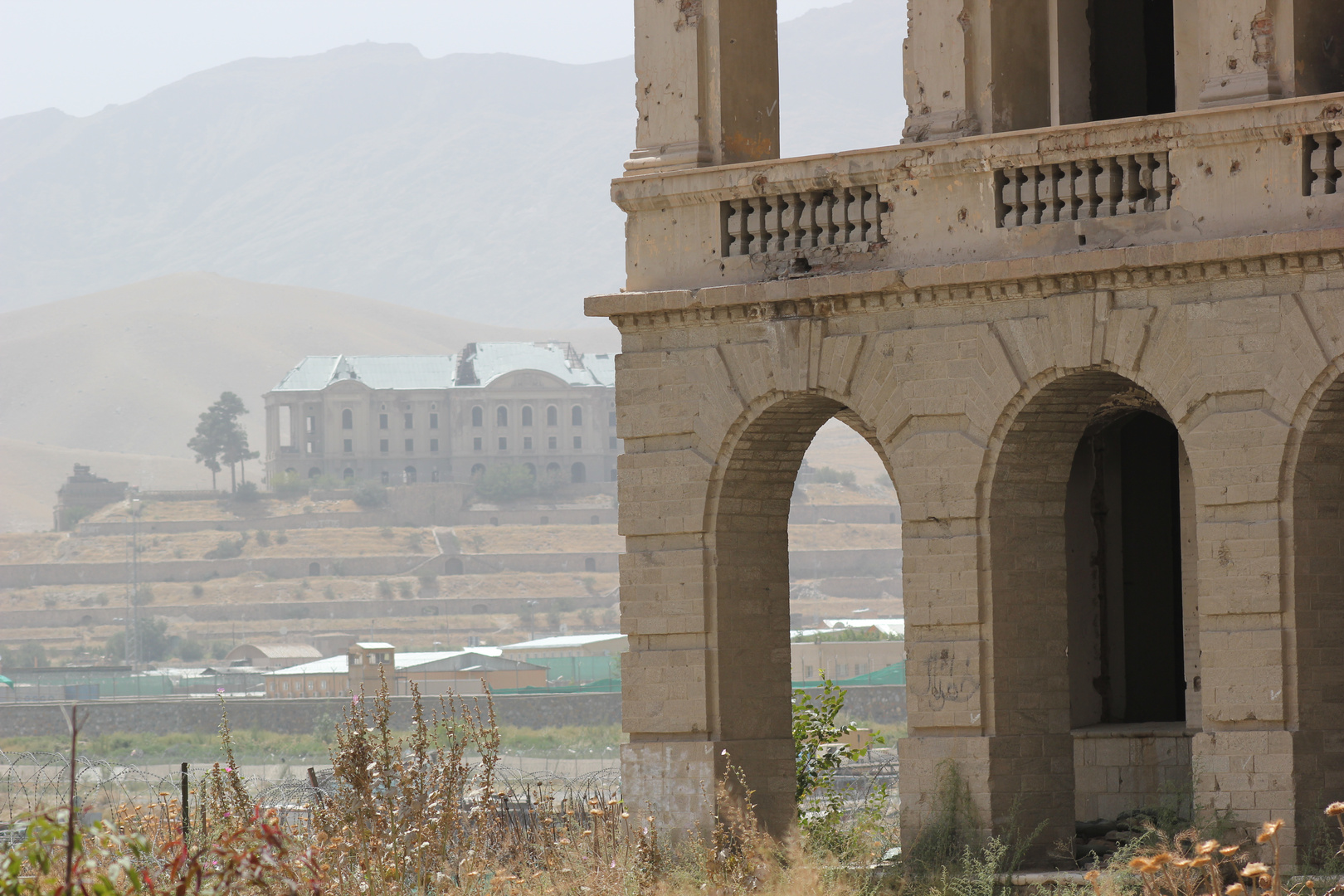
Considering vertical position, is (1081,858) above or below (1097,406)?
below

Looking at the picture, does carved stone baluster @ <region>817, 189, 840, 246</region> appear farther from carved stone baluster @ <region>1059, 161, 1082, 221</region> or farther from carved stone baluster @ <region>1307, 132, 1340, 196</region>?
carved stone baluster @ <region>1307, 132, 1340, 196</region>

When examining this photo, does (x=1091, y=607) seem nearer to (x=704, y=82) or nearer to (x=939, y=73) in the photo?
(x=939, y=73)

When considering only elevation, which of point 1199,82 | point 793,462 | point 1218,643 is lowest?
point 1218,643

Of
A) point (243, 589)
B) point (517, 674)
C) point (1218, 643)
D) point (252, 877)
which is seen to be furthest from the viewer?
point (243, 589)

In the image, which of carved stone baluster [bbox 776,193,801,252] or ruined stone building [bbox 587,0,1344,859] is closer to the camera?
ruined stone building [bbox 587,0,1344,859]

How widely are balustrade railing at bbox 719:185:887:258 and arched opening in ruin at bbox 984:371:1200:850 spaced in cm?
202

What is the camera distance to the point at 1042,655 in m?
15.5

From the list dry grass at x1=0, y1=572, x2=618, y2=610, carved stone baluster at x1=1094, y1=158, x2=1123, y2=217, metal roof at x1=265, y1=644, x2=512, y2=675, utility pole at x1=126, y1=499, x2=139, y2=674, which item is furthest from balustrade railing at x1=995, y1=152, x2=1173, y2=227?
dry grass at x1=0, y1=572, x2=618, y2=610

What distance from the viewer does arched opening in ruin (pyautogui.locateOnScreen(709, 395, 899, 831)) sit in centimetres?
1634

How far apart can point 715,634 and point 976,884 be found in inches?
126

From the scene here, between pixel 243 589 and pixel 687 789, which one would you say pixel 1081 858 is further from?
pixel 243 589

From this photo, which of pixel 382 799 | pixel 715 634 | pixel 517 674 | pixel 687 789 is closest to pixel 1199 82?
pixel 715 634

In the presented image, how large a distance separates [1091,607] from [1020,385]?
414cm

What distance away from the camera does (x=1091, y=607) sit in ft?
60.5
